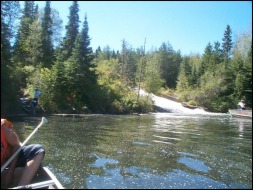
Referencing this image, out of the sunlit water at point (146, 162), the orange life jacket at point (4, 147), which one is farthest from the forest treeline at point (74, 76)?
the orange life jacket at point (4, 147)

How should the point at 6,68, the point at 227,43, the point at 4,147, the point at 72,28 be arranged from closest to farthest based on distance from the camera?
the point at 4,147 < the point at 6,68 < the point at 72,28 < the point at 227,43

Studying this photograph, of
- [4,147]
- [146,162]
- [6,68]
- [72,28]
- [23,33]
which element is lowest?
[146,162]

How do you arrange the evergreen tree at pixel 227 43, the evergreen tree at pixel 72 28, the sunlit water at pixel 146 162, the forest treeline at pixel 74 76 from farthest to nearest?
1. the evergreen tree at pixel 227 43
2. the evergreen tree at pixel 72 28
3. the forest treeline at pixel 74 76
4. the sunlit water at pixel 146 162

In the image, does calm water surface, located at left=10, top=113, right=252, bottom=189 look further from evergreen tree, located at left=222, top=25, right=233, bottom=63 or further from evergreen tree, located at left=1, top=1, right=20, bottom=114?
evergreen tree, located at left=222, top=25, right=233, bottom=63

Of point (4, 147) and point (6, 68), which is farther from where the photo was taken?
point (6, 68)

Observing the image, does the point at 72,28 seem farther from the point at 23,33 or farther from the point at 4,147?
the point at 4,147

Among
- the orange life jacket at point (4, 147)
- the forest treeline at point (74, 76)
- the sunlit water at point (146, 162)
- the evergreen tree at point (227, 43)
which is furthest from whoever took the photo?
the evergreen tree at point (227, 43)

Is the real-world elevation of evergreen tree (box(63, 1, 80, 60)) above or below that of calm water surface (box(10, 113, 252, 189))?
above

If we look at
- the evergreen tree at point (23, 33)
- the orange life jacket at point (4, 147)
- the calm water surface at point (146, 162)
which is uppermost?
the evergreen tree at point (23, 33)

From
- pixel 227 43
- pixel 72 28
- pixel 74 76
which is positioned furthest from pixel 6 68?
pixel 227 43

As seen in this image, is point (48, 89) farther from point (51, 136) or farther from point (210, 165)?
point (210, 165)

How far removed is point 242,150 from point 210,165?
280cm

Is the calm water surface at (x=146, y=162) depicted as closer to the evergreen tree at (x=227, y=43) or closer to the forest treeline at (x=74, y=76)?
the forest treeline at (x=74, y=76)

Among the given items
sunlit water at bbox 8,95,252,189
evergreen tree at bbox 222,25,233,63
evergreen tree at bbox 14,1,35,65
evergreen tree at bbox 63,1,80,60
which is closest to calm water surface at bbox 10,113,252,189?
sunlit water at bbox 8,95,252,189
